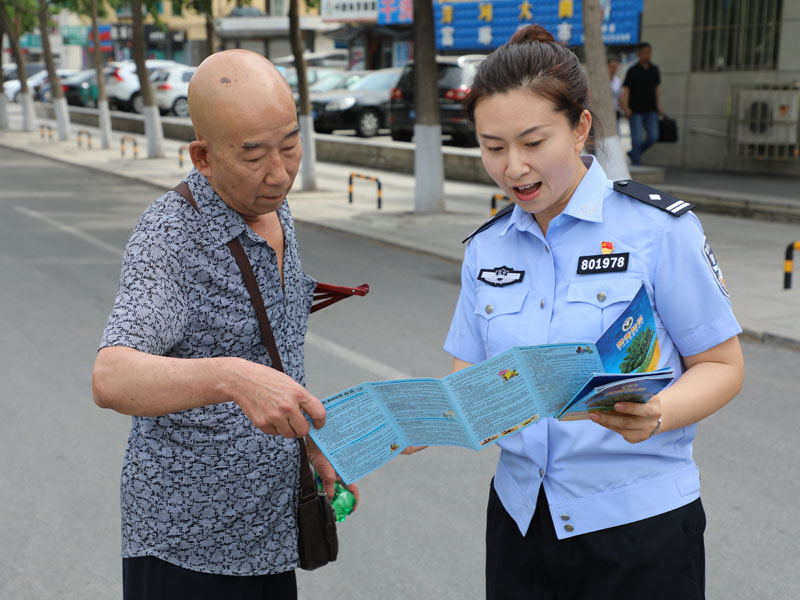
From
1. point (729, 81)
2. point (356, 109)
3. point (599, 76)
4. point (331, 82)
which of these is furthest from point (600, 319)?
point (331, 82)

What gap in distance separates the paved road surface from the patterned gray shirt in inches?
76.4

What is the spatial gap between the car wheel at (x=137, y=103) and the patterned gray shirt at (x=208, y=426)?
3675 centimetres

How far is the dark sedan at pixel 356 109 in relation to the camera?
26.7 metres

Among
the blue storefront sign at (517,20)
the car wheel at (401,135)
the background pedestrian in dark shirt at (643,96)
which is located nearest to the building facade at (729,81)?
the background pedestrian in dark shirt at (643,96)

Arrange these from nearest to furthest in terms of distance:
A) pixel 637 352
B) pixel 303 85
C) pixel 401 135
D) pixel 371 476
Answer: pixel 637 352 → pixel 371 476 → pixel 303 85 → pixel 401 135

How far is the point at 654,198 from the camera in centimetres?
213

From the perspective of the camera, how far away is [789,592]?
3971mm

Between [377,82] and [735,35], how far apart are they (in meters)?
11.6

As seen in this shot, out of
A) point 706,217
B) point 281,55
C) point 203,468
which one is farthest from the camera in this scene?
point 281,55

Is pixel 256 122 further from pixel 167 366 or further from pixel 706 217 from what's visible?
pixel 706 217

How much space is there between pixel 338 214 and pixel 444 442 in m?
13.0

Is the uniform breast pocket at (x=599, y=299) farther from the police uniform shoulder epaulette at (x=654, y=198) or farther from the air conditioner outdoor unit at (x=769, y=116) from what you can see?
the air conditioner outdoor unit at (x=769, y=116)

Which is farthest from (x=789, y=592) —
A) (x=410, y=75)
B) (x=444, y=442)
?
(x=410, y=75)

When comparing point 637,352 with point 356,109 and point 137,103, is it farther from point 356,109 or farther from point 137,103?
point 137,103
